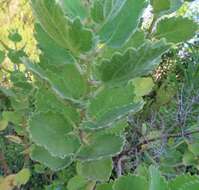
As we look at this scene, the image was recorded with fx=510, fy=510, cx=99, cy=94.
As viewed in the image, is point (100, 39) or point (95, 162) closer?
point (100, 39)

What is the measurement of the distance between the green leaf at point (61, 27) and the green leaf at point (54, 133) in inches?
5.1

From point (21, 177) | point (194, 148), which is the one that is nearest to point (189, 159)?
point (194, 148)

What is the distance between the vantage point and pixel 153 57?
2.46 ft

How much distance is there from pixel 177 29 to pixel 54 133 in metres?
0.35

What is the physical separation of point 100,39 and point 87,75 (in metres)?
0.07

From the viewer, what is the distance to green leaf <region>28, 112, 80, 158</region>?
82 centimetres

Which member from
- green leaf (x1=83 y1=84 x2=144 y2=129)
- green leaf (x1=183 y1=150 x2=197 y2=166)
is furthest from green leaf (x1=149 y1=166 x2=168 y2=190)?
green leaf (x1=183 y1=150 x2=197 y2=166)

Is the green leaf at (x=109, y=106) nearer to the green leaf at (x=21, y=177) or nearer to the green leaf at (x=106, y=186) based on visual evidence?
the green leaf at (x=106, y=186)

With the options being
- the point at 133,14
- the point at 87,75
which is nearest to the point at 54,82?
the point at 87,75

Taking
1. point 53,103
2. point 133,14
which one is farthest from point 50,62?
point 133,14

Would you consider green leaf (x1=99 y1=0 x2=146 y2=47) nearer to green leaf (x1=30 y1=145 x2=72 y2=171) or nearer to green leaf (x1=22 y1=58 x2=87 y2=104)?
green leaf (x1=22 y1=58 x2=87 y2=104)

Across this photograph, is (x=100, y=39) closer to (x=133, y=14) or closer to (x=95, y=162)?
(x=133, y=14)

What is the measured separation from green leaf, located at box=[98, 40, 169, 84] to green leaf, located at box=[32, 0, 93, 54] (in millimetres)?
Result: 46

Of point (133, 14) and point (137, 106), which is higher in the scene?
point (133, 14)
